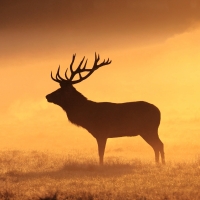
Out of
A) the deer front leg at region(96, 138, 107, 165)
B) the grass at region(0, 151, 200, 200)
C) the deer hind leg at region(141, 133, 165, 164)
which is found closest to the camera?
the grass at region(0, 151, 200, 200)

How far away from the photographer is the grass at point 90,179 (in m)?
10.1

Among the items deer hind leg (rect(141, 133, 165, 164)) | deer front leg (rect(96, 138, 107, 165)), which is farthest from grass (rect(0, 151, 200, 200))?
deer hind leg (rect(141, 133, 165, 164))

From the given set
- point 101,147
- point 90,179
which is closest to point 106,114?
point 101,147

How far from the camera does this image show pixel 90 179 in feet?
43.3

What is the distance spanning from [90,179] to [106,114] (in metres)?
4.58

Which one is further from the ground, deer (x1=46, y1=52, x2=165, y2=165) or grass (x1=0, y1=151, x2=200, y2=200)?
deer (x1=46, y1=52, x2=165, y2=165)

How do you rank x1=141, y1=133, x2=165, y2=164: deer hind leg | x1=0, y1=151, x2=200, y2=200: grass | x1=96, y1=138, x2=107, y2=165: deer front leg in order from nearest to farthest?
1. x1=0, y1=151, x2=200, y2=200: grass
2. x1=96, y1=138, x2=107, y2=165: deer front leg
3. x1=141, y1=133, x2=165, y2=164: deer hind leg

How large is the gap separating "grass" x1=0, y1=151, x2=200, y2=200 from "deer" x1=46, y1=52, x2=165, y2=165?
3.19 feet

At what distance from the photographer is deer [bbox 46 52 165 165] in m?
17.3

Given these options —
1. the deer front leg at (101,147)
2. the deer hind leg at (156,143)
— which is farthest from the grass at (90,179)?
the deer hind leg at (156,143)

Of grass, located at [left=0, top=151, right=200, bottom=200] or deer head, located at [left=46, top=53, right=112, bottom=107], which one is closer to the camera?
grass, located at [left=0, top=151, right=200, bottom=200]

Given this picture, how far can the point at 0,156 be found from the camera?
19.2 metres

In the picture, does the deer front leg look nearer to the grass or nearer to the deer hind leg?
the grass

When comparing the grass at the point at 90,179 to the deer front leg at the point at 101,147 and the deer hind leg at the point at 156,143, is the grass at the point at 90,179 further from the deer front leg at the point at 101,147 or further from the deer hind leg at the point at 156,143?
the deer hind leg at the point at 156,143
